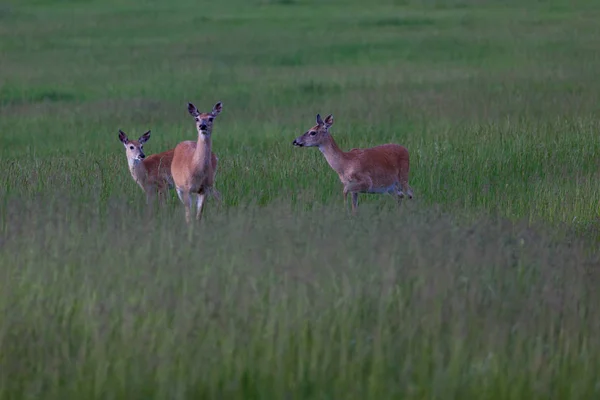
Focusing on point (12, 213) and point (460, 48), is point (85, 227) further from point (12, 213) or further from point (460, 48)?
point (460, 48)

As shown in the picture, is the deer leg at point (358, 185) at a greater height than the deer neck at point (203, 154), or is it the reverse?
the deer neck at point (203, 154)

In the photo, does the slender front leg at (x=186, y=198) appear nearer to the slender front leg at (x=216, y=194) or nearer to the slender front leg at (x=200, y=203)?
the slender front leg at (x=200, y=203)

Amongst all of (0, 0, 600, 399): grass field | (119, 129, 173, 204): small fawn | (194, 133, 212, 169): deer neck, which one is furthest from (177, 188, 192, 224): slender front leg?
(119, 129, 173, 204): small fawn

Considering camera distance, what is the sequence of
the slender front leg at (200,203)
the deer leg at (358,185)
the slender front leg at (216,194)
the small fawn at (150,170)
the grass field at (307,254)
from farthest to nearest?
1. the small fawn at (150,170)
2. the deer leg at (358,185)
3. the slender front leg at (216,194)
4. the slender front leg at (200,203)
5. the grass field at (307,254)

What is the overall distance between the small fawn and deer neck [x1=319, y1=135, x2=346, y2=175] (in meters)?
1.79

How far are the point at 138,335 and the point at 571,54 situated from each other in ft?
77.2

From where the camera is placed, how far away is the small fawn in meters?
13.5

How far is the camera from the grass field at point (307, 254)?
6191 millimetres

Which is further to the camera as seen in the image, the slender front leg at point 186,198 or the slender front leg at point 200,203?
the slender front leg at point 186,198

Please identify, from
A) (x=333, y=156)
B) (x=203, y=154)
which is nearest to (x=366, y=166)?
(x=333, y=156)

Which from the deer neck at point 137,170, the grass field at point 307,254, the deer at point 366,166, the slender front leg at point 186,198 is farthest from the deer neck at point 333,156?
the deer neck at point 137,170

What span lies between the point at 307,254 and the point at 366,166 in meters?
4.98

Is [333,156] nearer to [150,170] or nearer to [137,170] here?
[150,170]

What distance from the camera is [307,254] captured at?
320 inches
